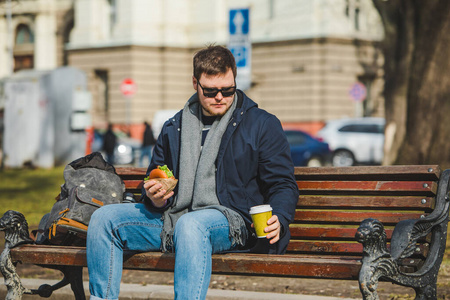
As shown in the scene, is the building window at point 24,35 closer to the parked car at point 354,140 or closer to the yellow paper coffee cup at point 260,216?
→ the parked car at point 354,140

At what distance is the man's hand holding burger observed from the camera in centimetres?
420

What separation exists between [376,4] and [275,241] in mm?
15357

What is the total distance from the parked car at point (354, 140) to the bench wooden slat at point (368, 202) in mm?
20609

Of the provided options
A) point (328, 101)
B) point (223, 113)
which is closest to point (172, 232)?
point (223, 113)

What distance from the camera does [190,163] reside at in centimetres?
441

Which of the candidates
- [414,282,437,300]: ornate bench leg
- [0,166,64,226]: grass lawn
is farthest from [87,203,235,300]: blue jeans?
[0,166,64,226]: grass lawn

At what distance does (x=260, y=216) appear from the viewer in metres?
3.93

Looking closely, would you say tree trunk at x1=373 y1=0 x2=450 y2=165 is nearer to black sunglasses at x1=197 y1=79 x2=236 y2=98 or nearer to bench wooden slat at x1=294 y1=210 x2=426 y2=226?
bench wooden slat at x1=294 y1=210 x2=426 y2=226

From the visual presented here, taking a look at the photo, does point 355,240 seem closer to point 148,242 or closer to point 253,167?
point 253,167

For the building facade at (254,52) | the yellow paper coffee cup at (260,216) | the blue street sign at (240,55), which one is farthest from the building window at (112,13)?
the yellow paper coffee cup at (260,216)

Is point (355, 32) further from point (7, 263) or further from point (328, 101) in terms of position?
point (7, 263)

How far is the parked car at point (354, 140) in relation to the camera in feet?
83.1

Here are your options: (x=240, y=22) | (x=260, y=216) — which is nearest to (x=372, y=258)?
(x=260, y=216)

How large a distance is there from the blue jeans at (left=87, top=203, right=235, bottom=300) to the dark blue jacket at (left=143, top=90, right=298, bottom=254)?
6.6 inches
